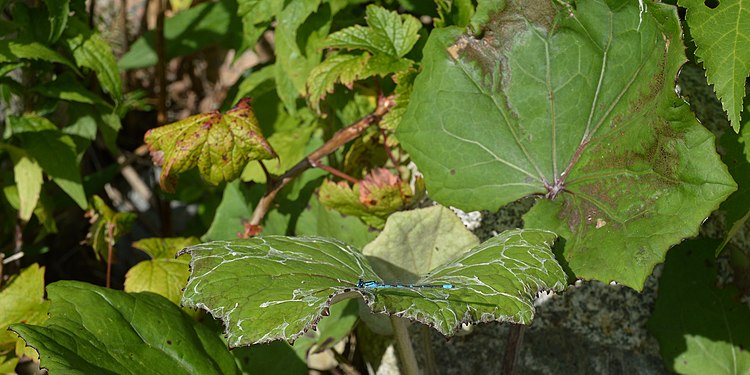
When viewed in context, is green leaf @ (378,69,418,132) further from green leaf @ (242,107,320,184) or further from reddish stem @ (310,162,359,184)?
green leaf @ (242,107,320,184)

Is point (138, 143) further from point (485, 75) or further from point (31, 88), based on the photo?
point (485, 75)

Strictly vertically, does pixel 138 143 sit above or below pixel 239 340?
below

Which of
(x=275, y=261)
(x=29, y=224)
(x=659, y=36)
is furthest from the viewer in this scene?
(x=29, y=224)

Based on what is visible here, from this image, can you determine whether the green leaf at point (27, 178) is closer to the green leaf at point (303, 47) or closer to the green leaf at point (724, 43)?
the green leaf at point (303, 47)

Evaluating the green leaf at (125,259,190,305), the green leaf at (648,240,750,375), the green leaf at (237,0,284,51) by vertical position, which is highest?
the green leaf at (237,0,284,51)

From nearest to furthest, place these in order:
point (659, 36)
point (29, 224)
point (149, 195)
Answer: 1. point (659, 36)
2. point (29, 224)
3. point (149, 195)

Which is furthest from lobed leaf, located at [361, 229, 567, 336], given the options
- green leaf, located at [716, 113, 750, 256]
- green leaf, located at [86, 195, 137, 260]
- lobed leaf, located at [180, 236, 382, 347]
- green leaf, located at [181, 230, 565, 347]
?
green leaf, located at [86, 195, 137, 260]

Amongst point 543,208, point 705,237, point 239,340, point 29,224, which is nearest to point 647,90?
point 543,208
